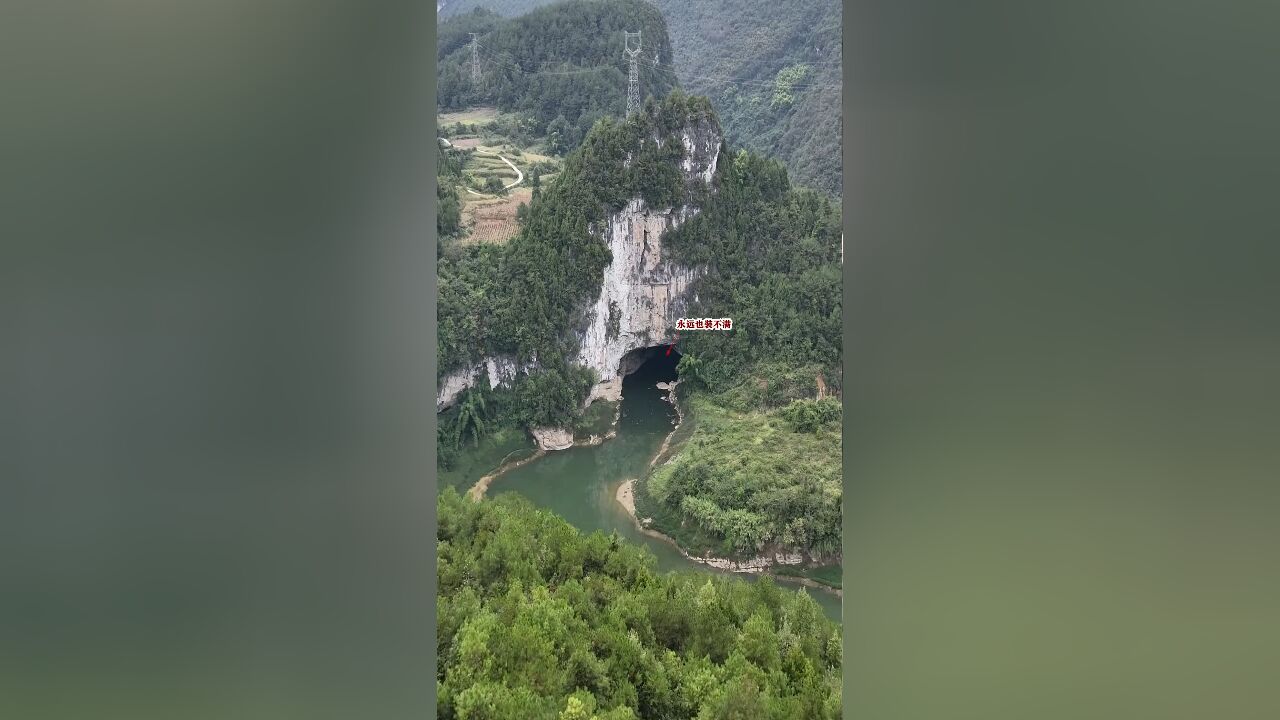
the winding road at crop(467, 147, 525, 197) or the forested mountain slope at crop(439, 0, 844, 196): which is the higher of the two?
the forested mountain slope at crop(439, 0, 844, 196)

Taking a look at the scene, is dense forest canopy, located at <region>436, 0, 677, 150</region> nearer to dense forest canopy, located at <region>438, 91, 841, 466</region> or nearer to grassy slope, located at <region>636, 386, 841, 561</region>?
dense forest canopy, located at <region>438, 91, 841, 466</region>

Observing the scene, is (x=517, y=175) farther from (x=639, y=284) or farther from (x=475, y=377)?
(x=475, y=377)
